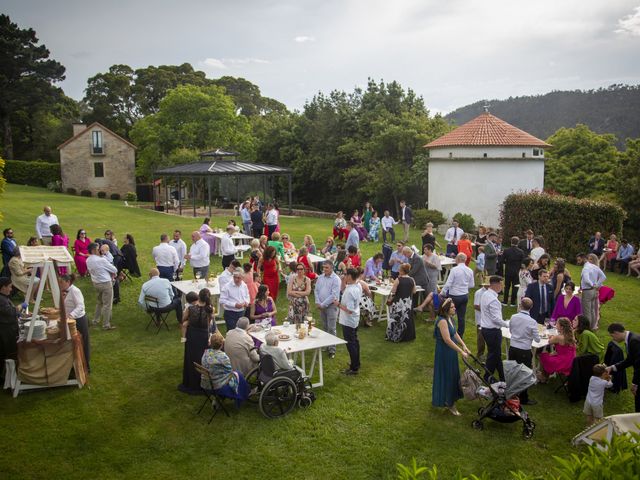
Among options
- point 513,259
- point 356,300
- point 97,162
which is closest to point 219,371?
point 356,300

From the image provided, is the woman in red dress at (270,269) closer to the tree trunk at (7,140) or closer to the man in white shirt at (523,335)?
the man in white shirt at (523,335)

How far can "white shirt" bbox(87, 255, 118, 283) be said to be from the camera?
34.6 feet

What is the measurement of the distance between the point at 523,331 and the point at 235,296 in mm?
4813

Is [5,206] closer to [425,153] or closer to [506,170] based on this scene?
[425,153]

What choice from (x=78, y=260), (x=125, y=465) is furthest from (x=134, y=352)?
(x=78, y=260)

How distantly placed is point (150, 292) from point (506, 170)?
2119cm

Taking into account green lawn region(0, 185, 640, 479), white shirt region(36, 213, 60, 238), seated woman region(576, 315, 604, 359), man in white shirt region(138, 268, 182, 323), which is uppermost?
white shirt region(36, 213, 60, 238)

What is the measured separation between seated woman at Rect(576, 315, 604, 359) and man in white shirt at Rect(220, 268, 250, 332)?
560 centimetres

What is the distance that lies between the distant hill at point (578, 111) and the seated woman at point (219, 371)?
175 ft

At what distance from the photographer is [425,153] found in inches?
1369

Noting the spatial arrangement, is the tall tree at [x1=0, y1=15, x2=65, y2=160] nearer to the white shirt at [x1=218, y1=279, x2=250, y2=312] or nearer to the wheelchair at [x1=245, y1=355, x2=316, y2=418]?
the white shirt at [x1=218, y1=279, x2=250, y2=312]

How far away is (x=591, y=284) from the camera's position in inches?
441

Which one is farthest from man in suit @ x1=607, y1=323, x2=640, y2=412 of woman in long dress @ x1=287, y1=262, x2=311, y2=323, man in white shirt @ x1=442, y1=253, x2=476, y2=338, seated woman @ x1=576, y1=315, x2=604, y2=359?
woman in long dress @ x1=287, y1=262, x2=311, y2=323

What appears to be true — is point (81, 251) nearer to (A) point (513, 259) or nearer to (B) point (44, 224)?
(B) point (44, 224)
